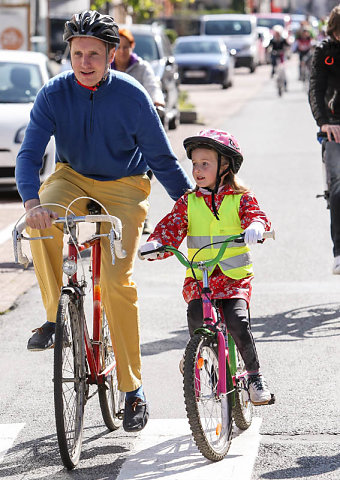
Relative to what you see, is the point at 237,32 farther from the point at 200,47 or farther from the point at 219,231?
the point at 219,231

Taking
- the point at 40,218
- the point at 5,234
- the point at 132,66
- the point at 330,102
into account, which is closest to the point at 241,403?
the point at 40,218

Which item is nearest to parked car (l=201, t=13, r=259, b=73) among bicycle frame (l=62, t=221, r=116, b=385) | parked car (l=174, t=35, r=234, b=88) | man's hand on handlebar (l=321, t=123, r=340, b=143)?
parked car (l=174, t=35, r=234, b=88)

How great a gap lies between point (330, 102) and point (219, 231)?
3318mm

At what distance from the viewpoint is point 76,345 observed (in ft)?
16.7

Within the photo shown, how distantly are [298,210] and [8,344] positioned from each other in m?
6.08

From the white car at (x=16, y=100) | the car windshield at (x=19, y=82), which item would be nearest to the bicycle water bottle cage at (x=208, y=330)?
the white car at (x=16, y=100)

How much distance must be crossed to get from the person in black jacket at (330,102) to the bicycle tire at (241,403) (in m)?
2.70

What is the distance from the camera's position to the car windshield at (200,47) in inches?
1479

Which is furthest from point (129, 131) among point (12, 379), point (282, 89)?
point (282, 89)

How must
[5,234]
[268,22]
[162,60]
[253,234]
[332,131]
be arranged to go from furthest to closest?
[268,22] < [162,60] < [5,234] < [332,131] < [253,234]

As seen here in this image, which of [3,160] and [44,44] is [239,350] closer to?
[3,160]

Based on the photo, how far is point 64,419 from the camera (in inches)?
192

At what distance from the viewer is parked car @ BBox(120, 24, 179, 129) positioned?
21.5 m

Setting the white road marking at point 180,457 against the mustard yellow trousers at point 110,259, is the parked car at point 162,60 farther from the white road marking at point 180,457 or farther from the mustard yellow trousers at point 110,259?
the white road marking at point 180,457
